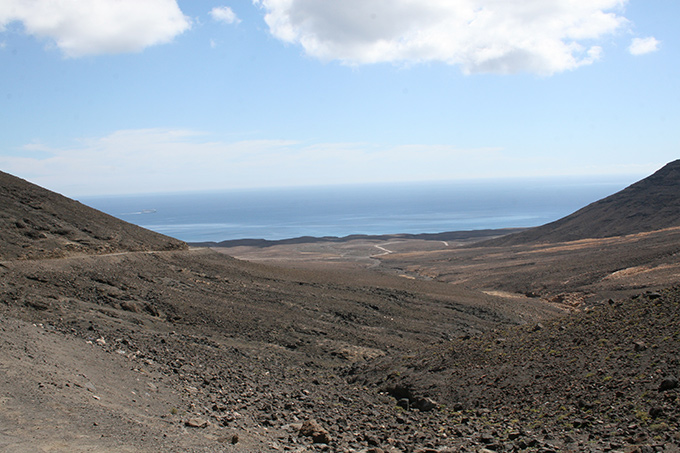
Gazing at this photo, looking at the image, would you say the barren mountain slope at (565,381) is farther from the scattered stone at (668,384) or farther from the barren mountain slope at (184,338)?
the barren mountain slope at (184,338)

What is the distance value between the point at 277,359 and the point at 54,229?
44.1 feet

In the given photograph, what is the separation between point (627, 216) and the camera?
65000 millimetres

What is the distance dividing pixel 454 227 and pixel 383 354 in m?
112

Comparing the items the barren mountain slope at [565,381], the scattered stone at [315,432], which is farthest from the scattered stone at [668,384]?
the scattered stone at [315,432]

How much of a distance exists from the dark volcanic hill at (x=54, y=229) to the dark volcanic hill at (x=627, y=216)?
54.3m

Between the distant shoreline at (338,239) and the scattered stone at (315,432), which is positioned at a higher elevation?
the distant shoreline at (338,239)

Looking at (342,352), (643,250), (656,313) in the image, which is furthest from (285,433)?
(643,250)

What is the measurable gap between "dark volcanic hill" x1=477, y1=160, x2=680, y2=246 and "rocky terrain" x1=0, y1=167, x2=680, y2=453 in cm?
4311

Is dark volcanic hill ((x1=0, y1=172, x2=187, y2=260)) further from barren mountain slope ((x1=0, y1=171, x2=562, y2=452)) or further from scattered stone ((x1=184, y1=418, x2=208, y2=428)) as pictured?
scattered stone ((x1=184, y1=418, x2=208, y2=428))

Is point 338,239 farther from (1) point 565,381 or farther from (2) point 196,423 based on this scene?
(2) point 196,423

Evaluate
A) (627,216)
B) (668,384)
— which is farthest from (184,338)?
(627,216)

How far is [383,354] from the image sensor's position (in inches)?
698

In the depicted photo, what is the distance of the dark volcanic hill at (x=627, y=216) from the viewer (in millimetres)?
61344

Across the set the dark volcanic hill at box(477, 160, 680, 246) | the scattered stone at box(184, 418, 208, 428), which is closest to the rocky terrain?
the scattered stone at box(184, 418, 208, 428)
